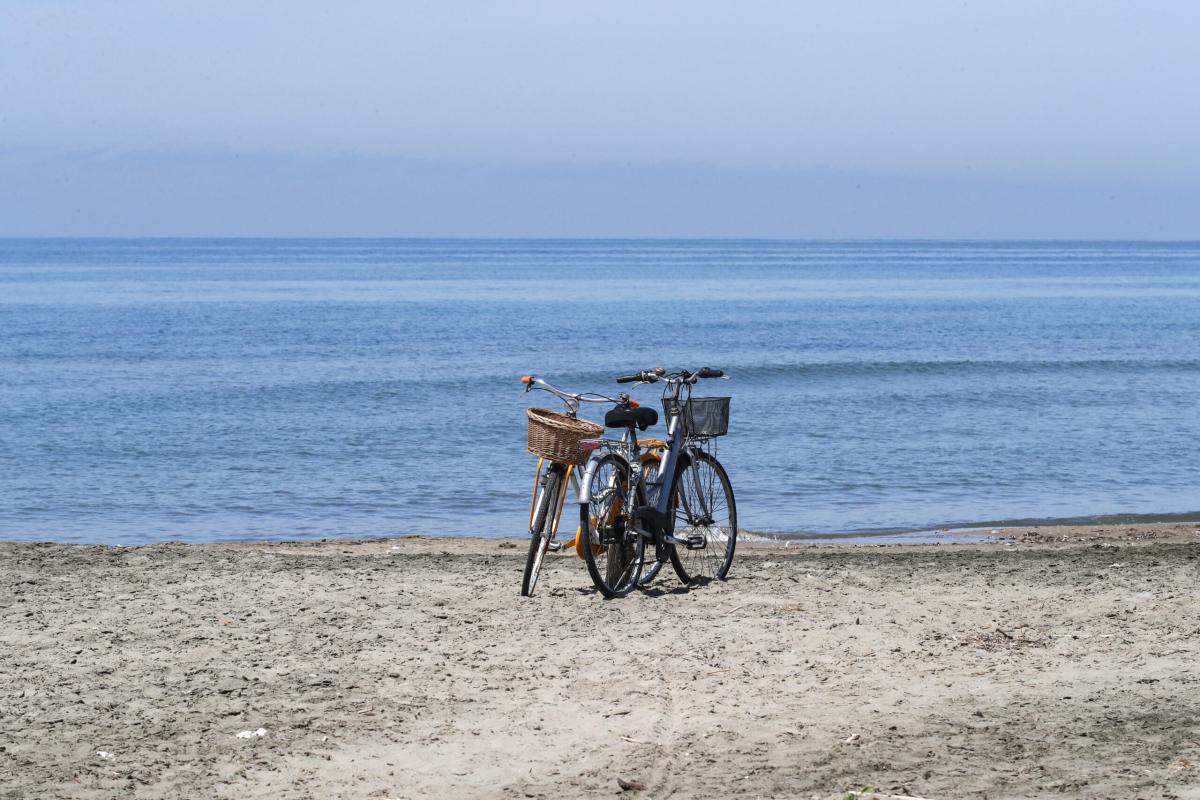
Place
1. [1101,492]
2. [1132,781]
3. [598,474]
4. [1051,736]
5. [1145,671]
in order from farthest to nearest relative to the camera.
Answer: [1101,492] < [598,474] < [1145,671] < [1051,736] < [1132,781]

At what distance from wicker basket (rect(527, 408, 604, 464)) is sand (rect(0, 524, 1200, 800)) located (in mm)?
909

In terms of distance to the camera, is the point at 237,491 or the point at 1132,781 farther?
the point at 237,491

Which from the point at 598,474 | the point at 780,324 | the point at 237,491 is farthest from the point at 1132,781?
the point at 780,324

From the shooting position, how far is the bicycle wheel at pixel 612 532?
25.6 ft


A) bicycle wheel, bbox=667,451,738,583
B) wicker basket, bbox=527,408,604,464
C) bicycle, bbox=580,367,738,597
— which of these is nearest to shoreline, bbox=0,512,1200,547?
bicycle wheel, bbox=667,451,738,583

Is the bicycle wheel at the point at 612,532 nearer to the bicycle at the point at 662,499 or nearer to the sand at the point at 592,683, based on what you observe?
the bicycle at the point at 662,499

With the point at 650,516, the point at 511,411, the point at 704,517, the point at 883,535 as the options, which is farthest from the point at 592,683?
the point at 511,411

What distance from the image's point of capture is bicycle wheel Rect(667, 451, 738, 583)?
852cm

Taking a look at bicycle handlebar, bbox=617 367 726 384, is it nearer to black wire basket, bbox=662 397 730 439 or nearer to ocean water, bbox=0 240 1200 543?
black wire basket, bbox=662 397 730 439

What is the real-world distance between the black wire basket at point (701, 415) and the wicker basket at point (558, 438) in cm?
73

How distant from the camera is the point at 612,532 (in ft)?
26.3

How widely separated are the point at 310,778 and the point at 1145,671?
3939mm

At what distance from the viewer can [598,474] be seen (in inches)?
314

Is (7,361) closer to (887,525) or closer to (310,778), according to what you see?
(887,525)
